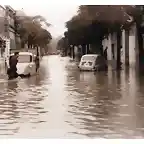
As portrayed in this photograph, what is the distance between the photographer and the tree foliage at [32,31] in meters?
5.84

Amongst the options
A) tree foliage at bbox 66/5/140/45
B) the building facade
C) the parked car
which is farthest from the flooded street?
tree foliage at bbox 66/5/140/45

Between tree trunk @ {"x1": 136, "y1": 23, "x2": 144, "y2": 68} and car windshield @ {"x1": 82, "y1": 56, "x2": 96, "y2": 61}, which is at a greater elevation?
tree trunk @ {"x1": 136, "y1": 23, "x2": 144, "y2": 68}

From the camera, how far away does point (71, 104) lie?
5.64 m

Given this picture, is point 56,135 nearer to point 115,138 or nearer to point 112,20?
point 115,138

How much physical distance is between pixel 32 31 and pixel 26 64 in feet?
1.34

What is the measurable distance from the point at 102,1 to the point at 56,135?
152 centimetres

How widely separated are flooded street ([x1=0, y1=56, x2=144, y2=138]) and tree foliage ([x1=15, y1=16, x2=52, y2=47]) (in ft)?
0.73

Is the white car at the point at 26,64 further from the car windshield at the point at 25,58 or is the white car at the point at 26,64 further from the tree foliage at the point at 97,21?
the tree foliage at the point at 97,21

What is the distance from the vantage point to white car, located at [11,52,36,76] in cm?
606

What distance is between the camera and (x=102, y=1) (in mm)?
5613

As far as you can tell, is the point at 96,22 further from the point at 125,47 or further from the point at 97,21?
the point at 125,47

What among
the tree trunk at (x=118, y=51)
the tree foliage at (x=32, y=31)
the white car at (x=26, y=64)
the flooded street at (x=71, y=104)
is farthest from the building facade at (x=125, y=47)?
the white car at (x=26, y=64)

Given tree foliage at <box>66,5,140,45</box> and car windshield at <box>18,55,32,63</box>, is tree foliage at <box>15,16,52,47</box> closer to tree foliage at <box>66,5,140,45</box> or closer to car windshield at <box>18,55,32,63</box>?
car windshield at <box>18,55,32,63</box>
